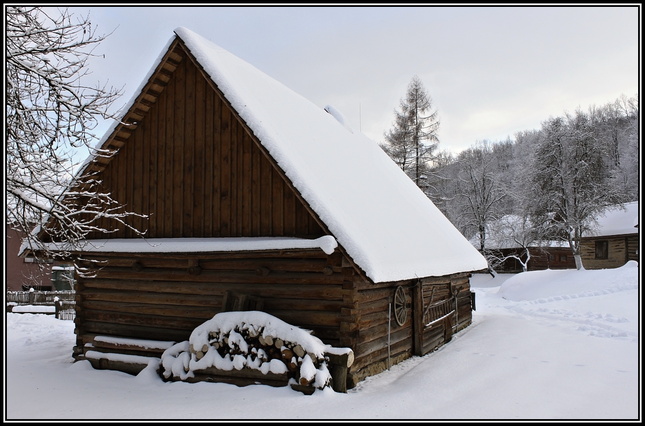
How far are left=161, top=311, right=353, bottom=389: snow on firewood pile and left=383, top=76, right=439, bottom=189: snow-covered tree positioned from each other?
2702 centimetres

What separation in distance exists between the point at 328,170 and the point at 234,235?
2440mm

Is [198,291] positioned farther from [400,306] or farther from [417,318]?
[417,318]

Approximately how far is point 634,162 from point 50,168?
51.0 metres

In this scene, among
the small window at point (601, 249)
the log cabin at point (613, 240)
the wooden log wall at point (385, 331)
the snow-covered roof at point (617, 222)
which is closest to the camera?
the wooden log wall at point (385, 331)

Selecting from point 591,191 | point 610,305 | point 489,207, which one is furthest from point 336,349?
point 489,207

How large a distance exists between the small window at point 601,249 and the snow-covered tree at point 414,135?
46.8ft

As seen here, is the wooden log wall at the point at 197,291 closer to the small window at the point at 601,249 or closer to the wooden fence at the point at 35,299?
the wooden fence at the point at 35,299

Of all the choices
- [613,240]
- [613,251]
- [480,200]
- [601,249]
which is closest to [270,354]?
[480,200]

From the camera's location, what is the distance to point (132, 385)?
910cm

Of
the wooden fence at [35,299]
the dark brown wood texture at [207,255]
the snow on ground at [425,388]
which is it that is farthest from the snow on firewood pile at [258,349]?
the wooden fence at [35,299]

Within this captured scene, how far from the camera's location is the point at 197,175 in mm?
10047

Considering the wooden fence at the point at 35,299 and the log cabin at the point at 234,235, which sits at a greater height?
the log cabin at the point at 234,235

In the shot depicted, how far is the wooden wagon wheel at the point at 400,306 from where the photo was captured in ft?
33.9

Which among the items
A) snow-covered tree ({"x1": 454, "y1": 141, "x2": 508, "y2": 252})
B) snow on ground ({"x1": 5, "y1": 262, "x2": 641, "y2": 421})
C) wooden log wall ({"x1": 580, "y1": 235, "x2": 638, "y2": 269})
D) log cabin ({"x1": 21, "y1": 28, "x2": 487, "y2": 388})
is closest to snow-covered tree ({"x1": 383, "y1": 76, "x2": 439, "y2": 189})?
snow-covered tree ({"x1": 454, "y1": 141, "x2": 508, "y2": 252})
